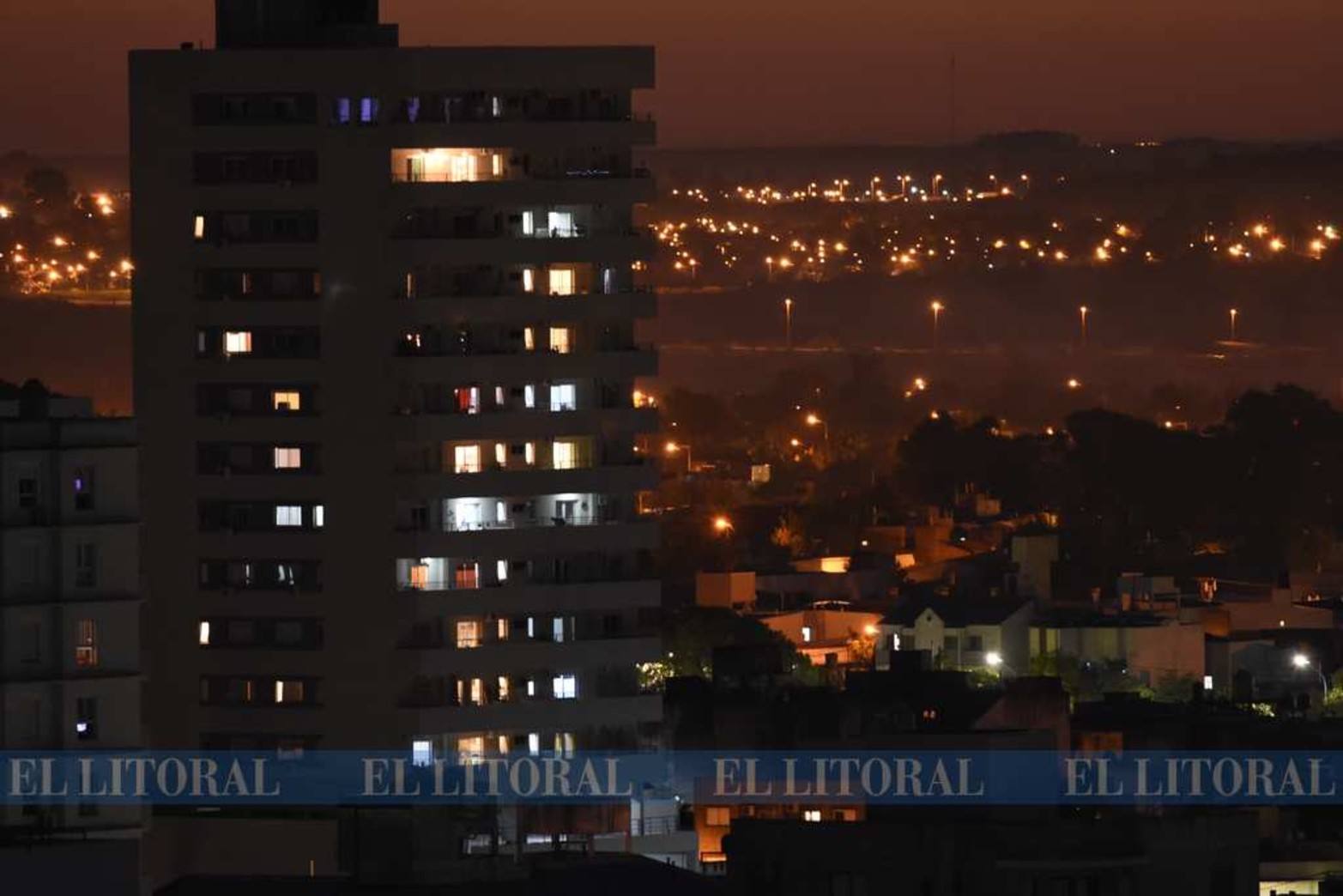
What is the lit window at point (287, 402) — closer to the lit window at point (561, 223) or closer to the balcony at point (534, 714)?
the lit window at point (561, 223)

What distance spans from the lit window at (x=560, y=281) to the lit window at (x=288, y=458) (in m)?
3.66

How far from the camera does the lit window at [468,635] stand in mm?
64125

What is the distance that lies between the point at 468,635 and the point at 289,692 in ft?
9.00

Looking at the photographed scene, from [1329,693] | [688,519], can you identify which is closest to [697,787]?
[1329,693]

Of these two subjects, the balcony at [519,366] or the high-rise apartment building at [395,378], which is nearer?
the high-rise apartment building at [395,378]

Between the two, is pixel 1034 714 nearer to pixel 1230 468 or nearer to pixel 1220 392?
pixel 1230 468

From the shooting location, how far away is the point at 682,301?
19062 cm

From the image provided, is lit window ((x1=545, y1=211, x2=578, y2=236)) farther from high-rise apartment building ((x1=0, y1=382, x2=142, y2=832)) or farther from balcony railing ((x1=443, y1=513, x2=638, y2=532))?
high-rise apartment building ((x1=0, y1=382, x2=142, y2=832))

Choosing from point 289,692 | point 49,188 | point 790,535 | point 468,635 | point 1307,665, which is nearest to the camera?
point 289,692

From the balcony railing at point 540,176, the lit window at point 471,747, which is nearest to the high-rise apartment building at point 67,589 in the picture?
the lit window at point 471,747

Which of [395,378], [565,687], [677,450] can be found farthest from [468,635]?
[677,450]

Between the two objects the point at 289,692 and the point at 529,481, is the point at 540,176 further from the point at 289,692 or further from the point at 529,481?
the point at 289,692

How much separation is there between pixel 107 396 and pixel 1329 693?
59.9 ft

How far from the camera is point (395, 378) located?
64500mm
